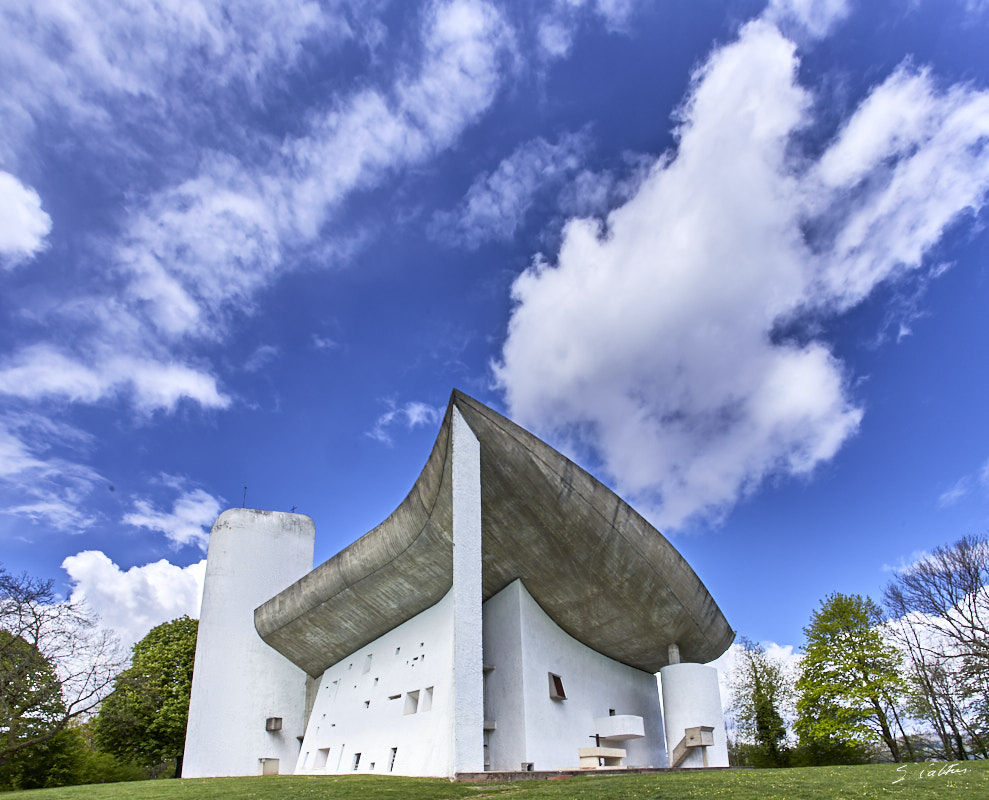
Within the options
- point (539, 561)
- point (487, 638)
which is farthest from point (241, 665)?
point (539, 561)

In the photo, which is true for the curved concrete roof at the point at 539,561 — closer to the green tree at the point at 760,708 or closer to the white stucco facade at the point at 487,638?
the white stucco facade at the point at 487,638

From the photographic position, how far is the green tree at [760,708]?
29.4 meters

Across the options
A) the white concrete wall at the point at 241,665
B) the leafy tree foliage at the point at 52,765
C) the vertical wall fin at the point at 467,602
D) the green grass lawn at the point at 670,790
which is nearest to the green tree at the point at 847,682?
the green grass lawn at the point at 670,790

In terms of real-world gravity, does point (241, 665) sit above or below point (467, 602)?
above

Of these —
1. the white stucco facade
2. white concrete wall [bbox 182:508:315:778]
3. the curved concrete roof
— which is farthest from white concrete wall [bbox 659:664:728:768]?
white concrete wall [bbox 182:508:315:778]

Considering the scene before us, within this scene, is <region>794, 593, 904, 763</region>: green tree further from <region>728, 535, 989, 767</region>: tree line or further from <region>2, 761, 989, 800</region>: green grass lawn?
<region>2, 761, 989, 800</region>: green grass lawn

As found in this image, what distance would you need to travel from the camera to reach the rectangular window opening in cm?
1997

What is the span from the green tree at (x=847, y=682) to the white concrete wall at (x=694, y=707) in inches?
271

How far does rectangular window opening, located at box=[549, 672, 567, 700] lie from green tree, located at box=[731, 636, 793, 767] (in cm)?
1469

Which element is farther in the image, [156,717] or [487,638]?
[156,717]

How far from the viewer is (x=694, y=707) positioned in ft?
65.5

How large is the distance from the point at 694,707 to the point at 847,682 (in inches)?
333

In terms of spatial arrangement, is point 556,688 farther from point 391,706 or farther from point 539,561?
point 391,706

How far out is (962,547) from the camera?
73.2ft
